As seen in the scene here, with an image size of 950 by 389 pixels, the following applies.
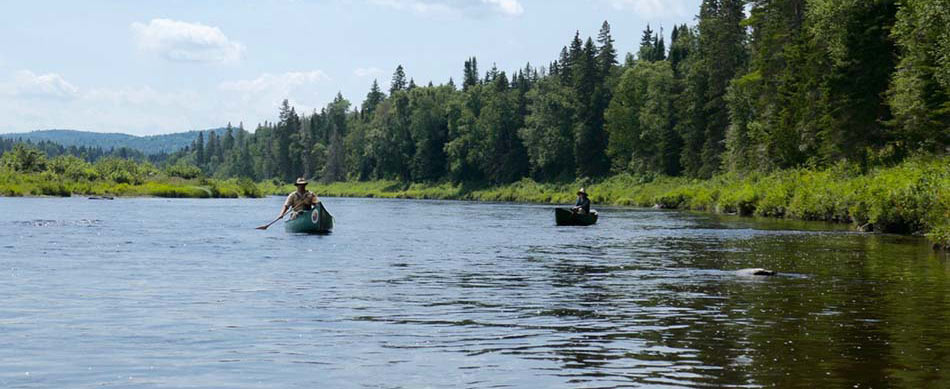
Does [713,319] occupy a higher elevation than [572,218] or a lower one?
lower

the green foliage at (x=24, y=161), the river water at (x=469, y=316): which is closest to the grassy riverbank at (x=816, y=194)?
the river water at (x=469, y=316)

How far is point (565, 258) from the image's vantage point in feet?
101

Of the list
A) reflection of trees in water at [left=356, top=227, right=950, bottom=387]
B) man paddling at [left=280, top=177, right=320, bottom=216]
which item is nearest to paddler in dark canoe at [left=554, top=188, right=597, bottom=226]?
man paddling at [left=280, top=177, right=320, bottom=216]

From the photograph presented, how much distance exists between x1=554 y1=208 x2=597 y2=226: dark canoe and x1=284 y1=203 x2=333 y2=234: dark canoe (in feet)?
44.3

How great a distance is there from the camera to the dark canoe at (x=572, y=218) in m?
51.1

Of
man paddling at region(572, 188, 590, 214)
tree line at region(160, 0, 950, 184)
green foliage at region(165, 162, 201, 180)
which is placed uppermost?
tree line at region(160, 0, 950, 184)

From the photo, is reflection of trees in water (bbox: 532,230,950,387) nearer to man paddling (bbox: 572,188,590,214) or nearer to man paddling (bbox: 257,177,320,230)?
man paddling (bbox: 257,177,320,230)

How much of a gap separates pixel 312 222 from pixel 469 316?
985 inches

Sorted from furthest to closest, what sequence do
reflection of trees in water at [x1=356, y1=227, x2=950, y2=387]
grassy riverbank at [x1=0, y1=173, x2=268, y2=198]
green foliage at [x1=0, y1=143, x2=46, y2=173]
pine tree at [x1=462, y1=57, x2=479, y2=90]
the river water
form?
1. pine tree at [x1=462, y1=57, x2=479, y2=90]
2. green foliage at [x1=0, y1=143, x2=46, y2=173]
3. grassy riverbank at [x1=0, y1=173, x2=268, y2=198]
4. reflection of trees in water at [x1=356, y1=227, x2=950, y2=387]
5. the river water

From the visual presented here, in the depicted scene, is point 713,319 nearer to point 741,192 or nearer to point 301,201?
point 301,201

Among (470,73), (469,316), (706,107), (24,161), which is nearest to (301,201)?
(469,316)

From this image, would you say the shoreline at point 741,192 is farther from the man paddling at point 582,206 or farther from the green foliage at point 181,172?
the man paddling at point 582,206

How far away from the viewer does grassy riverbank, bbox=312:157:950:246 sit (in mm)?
37294

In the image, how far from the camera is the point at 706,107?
96.9 meters
